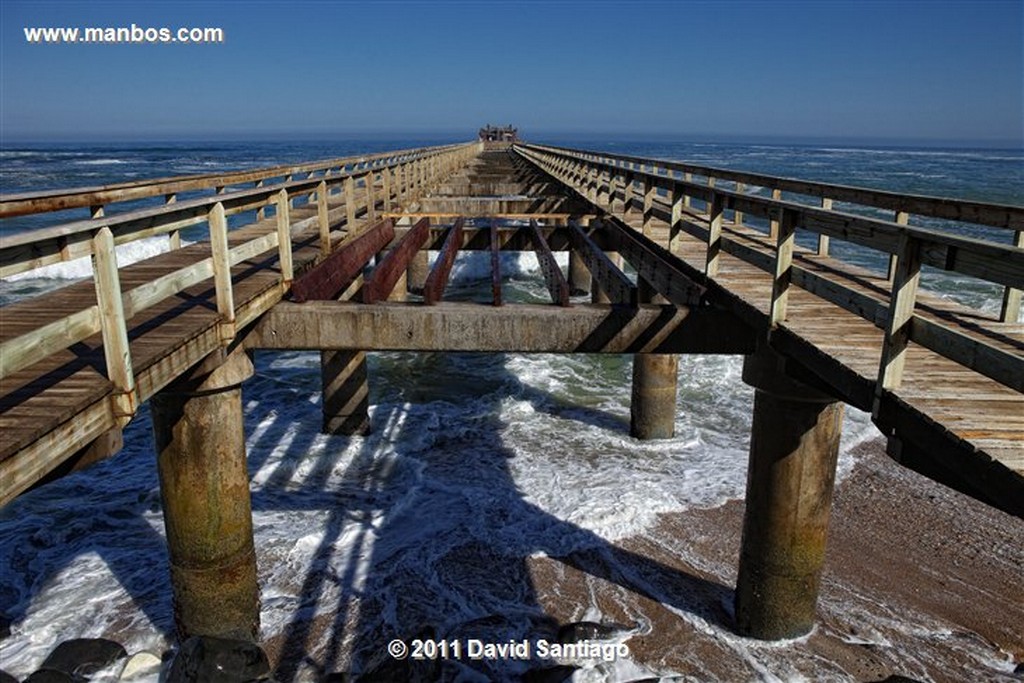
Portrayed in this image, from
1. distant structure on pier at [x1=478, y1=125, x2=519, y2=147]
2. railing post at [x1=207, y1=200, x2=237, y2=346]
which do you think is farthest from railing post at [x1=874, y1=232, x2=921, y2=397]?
distant structure on pier at [x1=478, y1=125, x2=519, y2=147]

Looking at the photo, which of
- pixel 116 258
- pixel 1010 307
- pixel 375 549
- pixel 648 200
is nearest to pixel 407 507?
pixel 375 549

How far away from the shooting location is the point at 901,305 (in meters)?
3.79

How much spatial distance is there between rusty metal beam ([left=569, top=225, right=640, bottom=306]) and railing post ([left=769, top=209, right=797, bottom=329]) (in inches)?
62.0

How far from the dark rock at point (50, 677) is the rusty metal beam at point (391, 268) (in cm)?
449

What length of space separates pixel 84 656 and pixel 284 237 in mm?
4615

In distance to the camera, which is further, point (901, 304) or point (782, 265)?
point (782, 265)

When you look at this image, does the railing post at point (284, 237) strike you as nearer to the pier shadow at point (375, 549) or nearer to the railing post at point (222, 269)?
the railing post at point (222, 269)

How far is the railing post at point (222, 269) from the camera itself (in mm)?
5250

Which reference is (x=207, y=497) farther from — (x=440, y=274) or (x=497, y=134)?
(x=497, y=134)

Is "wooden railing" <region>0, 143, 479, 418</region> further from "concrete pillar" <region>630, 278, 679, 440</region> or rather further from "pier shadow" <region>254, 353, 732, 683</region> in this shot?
"concrete pillar" <region>630, 278, 679, 440</region>

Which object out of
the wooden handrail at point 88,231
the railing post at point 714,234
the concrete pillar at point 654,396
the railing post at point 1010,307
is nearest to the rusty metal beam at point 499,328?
the railing post at point 714,234

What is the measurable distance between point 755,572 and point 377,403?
10.1m

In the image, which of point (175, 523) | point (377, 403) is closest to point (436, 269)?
point (175, 523)

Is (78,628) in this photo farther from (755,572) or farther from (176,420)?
(755,572)
